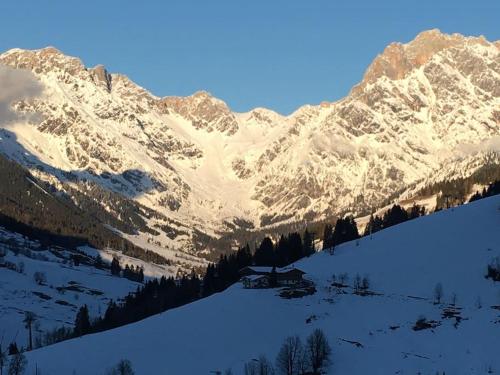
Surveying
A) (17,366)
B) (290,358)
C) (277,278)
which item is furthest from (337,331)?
(17,366)

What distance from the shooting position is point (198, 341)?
139500mm

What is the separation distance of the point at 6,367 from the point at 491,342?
74.6 meters

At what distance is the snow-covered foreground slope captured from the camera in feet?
418

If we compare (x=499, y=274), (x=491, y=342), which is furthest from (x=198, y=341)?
(x=499, y=274)

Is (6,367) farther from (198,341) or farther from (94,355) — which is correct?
(198,341)

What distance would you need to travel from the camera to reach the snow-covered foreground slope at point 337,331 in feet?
418

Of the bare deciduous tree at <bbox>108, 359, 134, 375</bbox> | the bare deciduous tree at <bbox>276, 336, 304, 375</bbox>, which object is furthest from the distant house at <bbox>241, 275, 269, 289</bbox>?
the bare deciduous tree at <bbox>108, 359, 134, 375</bbox>

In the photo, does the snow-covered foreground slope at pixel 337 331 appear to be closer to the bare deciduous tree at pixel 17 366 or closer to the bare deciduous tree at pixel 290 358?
the bare deciduous tree at pixel 17 366

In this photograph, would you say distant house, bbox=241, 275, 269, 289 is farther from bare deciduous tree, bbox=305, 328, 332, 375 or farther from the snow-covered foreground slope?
bare deciduous tree, bbox=305, 328, 332, 375

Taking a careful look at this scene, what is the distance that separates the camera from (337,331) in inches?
5527

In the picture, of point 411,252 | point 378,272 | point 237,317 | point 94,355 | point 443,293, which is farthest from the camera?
point 411,252

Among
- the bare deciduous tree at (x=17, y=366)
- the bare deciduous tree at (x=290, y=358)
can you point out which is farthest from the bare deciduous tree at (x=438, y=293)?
the bare deciduous tree at (x=17, y=366)

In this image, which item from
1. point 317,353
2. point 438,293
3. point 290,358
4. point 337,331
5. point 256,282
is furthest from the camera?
point 256,282

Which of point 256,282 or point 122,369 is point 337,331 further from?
point 122,369
